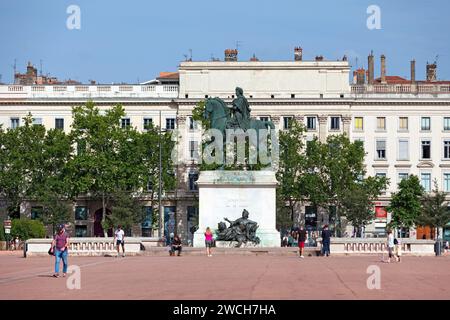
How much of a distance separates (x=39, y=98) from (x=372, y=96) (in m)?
29.8

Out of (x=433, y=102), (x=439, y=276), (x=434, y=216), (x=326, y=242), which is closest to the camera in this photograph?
(x=439, y=276)

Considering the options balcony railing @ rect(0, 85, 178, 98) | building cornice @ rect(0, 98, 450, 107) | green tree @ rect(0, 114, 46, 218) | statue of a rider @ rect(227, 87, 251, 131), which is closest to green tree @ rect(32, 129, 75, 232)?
green tree @ rect(0, 114, 46, 218)

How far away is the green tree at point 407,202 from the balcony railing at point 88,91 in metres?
22.4

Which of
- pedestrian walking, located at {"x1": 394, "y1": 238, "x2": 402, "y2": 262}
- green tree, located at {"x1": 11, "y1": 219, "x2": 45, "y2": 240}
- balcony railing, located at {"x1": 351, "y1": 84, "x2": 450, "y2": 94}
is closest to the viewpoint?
pedestrian walking, located at {"x1": 394, "y1": 238, "x2": 402, "y2": 262}

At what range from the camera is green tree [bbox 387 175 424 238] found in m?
109

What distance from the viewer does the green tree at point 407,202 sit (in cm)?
10906

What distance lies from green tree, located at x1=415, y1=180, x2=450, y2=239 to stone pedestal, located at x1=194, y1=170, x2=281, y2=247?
44.9m

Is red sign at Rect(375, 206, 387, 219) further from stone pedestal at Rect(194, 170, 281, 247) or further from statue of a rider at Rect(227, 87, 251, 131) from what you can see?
statue of a rider at Rect(227, 87, 251, 131)

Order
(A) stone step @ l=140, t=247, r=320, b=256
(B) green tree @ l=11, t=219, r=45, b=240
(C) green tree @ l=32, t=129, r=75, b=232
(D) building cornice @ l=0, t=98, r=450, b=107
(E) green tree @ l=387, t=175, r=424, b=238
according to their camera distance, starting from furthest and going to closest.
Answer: (D) building cornice @ l=0, t=98, r=450, b=107
(E) green tree @ l=387, t=175, r=424, b=238
(C) green tree @ l=32, t=129, r=75, b=232
(B) green tree @ l=11, t=219, r=45, b=240
(A) stone step @ l=140, t=247, r=320, b=256

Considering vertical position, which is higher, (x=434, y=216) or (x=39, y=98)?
(x=39, y=98)

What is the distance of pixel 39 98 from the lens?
117 m

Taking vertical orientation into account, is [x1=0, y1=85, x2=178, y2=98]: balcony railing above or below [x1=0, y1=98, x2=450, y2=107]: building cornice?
above
